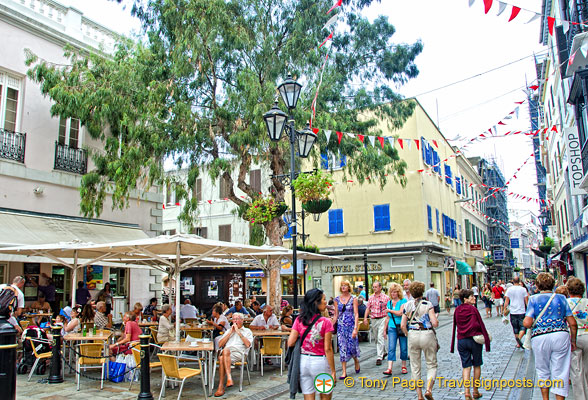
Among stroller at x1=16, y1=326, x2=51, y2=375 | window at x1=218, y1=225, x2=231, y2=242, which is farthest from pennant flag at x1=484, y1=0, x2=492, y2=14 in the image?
window at x1=218, y1=225, x2=231, y2=242

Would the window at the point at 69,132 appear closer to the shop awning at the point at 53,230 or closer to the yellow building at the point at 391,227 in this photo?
the shop awning at the point at 53,230

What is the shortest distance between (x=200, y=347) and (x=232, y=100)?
774 centimetres

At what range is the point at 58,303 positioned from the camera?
15.1 meters

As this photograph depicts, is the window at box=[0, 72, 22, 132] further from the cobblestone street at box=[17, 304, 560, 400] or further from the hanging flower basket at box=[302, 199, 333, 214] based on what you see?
the hanging flower basket at box=[302, 199, 333, 214]

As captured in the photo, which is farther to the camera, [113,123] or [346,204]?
[346,204]

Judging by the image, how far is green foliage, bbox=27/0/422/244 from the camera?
13.1 m

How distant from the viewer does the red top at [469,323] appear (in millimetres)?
6512

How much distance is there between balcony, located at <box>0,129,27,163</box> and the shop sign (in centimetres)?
1713

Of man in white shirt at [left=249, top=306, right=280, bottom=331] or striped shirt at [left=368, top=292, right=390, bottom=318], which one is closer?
striped shirt at [left=368, top=292, right=390, bottom=318]

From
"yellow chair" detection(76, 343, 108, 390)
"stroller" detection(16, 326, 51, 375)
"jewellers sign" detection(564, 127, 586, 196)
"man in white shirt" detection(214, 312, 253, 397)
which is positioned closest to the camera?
"man in white shirt" detection(214, 312, 253, 397)

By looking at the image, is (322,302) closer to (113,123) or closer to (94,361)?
(94,361)

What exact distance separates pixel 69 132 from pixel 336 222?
1536cm

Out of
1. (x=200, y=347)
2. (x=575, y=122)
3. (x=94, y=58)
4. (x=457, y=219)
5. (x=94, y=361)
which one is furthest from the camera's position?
(x=457, y=219)

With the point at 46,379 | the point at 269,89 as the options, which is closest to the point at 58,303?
the point at 46,379
